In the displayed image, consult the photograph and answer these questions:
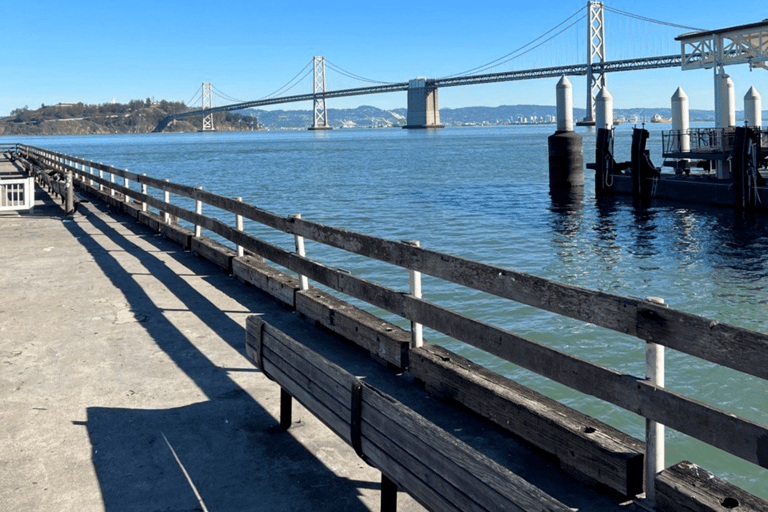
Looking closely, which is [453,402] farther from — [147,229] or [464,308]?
[147,229]

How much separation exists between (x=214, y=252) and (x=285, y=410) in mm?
6387

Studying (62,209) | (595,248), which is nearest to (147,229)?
(62,209)

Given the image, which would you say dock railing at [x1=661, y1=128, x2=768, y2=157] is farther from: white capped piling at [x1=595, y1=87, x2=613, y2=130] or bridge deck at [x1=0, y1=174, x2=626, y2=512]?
bridge deck at [x1=0, y1=174, x2=626, y2=512]

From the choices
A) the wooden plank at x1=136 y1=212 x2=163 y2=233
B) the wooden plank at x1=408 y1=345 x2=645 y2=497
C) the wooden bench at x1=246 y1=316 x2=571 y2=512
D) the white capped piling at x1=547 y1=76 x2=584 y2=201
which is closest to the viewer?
the wooden bench at x1=246 y1=316 x2=571 y2=512

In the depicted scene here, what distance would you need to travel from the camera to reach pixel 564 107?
3562 centimetres

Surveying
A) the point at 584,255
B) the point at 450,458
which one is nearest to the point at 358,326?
the point at 450,458

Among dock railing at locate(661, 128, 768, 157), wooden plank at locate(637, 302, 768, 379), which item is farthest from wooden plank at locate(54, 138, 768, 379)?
dock railing at locate(661, 128, 768, 157)

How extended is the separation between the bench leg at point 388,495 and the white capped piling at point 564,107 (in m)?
32.0

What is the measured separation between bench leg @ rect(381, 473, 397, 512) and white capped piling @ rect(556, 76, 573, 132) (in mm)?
32036

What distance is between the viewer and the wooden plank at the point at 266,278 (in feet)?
27.3

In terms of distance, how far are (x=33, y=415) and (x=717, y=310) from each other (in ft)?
35.8

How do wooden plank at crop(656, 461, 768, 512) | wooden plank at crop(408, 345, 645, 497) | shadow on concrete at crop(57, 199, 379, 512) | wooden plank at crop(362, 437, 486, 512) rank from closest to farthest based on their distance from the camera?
wooden plank at crop(362, 437, 486, 512), wooden plank at crop(656, 461, 768, 512), wooden plank at crop(408, 345, 645, 497), shadow on concrete at crop(57, 199, 379, 512)

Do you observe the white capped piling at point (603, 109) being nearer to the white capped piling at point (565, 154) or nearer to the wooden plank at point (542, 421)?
the white capped piling at point (565, 154)

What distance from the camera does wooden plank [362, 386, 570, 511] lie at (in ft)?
8.97
